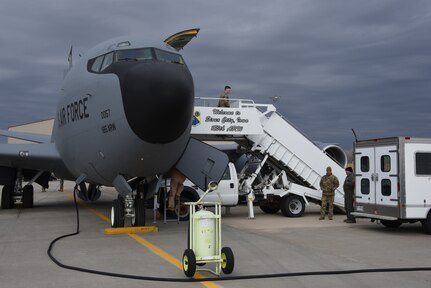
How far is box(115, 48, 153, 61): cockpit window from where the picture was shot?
33.8ft

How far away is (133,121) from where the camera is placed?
9492mm

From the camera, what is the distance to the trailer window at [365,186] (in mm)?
12773

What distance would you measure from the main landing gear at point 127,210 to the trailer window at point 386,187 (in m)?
6.25

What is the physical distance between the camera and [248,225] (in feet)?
43.7

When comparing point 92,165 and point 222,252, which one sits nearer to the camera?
point 222,252

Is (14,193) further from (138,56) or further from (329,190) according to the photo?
(329,190)

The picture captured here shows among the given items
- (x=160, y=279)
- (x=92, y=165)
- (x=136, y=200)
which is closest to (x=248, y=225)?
(x=136, y=200)

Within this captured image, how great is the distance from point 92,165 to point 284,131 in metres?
7.43

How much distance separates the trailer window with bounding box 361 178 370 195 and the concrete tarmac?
3.30 ft

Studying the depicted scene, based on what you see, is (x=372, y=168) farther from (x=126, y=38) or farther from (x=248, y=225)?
(x=126, y=38)

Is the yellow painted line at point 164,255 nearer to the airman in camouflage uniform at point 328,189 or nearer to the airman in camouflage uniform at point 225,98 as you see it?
the airman in camouflage uniform at point 225,98

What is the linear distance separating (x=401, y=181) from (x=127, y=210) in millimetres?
6755

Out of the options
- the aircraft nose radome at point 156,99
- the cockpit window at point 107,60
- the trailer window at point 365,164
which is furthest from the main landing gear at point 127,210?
the trailer window at point 365,164

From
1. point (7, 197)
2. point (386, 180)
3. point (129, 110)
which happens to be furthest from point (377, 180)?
point (7, 197)
